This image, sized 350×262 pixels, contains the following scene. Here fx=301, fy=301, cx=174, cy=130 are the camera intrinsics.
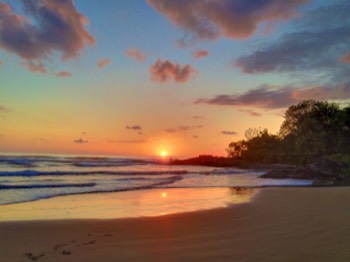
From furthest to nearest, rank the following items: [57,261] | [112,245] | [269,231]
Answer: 1. [269,231]
2. [112,245]
3. [57,261]

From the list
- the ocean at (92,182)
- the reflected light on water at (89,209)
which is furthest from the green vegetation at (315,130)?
the reflected light on water at (89,209)

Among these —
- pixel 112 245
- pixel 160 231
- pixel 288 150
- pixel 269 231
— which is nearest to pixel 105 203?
pixel 160 231

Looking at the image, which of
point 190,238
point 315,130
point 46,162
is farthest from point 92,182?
point 315,130

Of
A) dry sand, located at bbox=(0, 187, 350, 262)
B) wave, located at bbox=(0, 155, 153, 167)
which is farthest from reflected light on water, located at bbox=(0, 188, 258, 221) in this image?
wave, located at bbox=(0, 155, 153, 167)

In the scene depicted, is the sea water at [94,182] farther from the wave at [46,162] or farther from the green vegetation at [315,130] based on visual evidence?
the green vegetation at [315,130]

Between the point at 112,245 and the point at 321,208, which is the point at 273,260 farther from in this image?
the point at 321,208

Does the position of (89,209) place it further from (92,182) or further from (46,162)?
(46,162)

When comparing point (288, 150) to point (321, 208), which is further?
point (288, 150)

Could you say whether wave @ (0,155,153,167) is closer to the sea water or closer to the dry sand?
the sea water

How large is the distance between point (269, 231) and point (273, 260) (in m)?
2.11

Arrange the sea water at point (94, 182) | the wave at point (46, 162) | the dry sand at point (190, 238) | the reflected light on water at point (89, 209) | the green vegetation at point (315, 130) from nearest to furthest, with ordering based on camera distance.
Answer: the dry sand at point (190, 238) → the reflected light on water at point (89, 209) → the sea water at point (94, 182) → the wave at point (46, 162) → the green vegetation at point (315, 130)

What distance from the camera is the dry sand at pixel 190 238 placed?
5.36 meters

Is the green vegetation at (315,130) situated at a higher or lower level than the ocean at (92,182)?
higher

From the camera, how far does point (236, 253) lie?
5.34m
